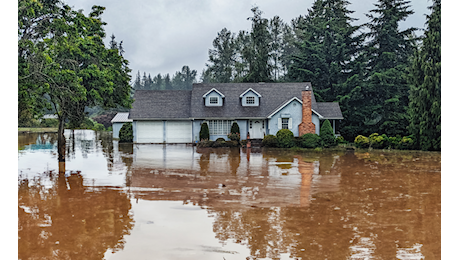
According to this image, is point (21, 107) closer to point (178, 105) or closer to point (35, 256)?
point (35, 256)

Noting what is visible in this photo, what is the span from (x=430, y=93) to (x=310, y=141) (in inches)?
399

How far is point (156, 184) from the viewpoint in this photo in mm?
13820

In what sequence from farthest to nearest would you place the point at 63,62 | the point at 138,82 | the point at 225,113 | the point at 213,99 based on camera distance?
the point at 138,82, the point at 213,99, the point at 225,113, the point at 63,62

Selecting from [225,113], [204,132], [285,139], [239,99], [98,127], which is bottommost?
[285,139]

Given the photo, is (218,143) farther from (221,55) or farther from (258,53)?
(221,55)

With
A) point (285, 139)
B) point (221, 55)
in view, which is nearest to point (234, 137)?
point (285, 139)

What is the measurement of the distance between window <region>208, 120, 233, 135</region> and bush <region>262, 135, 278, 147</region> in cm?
421

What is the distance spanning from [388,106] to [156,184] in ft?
104

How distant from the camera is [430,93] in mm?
27375

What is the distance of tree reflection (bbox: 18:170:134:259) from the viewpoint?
721 centimetres

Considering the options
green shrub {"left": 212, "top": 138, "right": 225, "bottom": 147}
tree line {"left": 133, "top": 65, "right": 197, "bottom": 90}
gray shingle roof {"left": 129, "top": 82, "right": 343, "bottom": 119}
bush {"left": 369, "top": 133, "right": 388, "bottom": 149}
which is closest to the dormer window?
gray shingle roof {"left": 129, "top": 82, "right": 343, "bottom": 119}

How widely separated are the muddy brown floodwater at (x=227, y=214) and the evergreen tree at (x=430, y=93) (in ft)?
40.3
